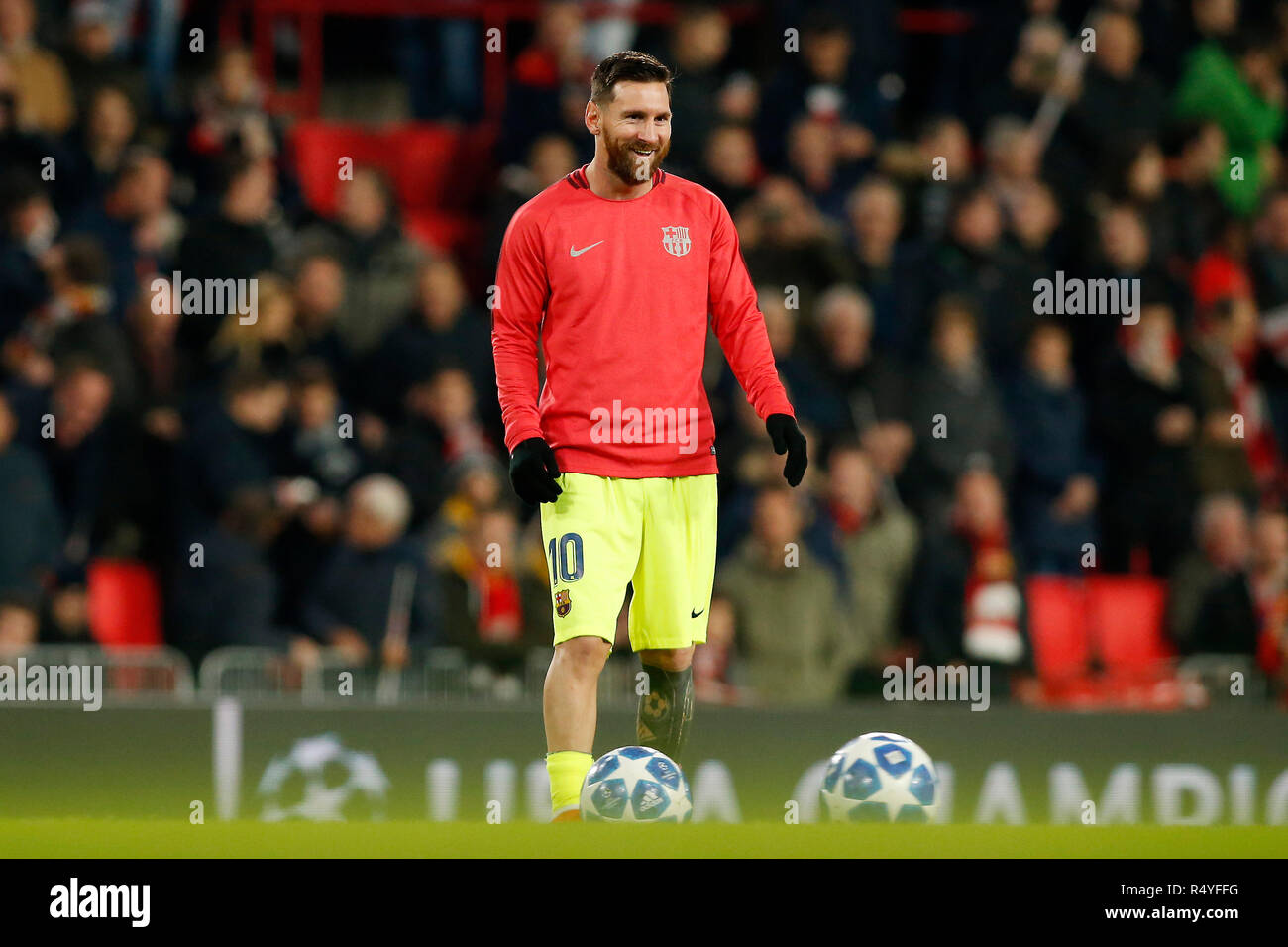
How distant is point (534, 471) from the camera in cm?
588

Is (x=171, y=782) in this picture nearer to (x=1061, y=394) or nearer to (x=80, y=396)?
(x=80, y=396)

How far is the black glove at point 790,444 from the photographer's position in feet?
19.6

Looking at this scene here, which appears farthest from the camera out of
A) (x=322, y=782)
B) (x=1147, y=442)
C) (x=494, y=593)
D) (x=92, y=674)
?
(x=1147, y=442)

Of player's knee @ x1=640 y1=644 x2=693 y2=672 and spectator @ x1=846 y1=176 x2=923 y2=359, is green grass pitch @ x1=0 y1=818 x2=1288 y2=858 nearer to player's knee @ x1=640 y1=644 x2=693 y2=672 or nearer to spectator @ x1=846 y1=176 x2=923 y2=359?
→ player's knee @ x1=640 y1=644 x2=693 y2=672

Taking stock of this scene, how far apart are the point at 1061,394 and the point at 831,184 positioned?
1.76 m

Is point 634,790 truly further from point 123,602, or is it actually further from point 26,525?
point 26,525

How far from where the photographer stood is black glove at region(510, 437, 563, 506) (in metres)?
5.88

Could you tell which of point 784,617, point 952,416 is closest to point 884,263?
point 952,416

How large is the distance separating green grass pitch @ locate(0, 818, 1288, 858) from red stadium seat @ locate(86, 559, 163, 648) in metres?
4.08

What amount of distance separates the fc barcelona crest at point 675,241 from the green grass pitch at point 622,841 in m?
1.87

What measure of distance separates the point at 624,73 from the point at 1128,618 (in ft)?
16.7

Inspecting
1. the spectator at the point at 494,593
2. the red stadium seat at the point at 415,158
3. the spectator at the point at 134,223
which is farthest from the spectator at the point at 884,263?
the spectator at the point at 134,223

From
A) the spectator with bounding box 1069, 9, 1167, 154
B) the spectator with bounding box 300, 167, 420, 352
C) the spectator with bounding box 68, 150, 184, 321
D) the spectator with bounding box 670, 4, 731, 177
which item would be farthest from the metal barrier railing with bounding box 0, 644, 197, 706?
the spectator with bounding box 1069, 9, 1167, 154
